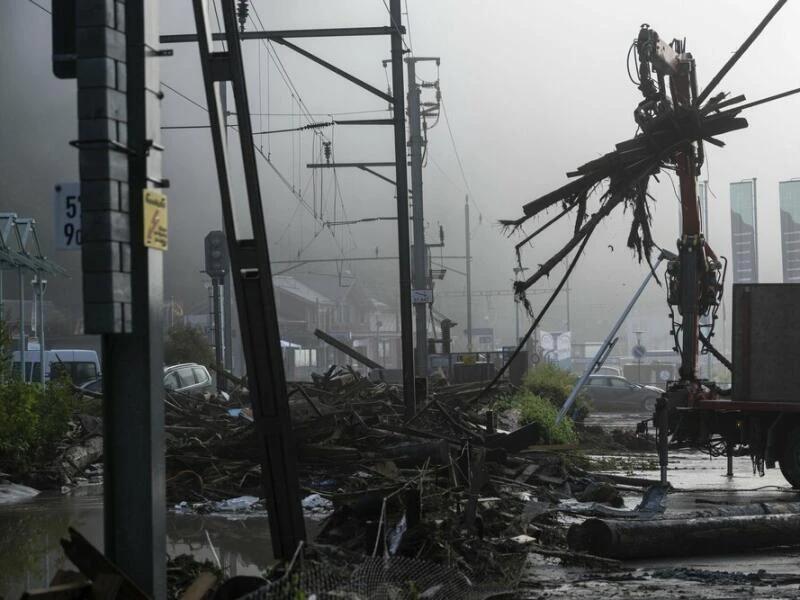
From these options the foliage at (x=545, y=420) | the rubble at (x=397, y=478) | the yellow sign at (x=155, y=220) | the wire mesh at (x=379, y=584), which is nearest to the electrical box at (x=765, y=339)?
the rubble at (x=397, y=478)

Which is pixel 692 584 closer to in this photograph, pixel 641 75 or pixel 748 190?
pixel 641 75

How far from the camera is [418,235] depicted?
33.9 metres

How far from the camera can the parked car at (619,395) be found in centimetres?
4681

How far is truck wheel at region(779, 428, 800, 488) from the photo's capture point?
1653 cm

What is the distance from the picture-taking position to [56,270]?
102 ft

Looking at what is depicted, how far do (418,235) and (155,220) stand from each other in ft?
88.9

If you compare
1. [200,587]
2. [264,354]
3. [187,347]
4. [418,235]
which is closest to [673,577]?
[264,354]

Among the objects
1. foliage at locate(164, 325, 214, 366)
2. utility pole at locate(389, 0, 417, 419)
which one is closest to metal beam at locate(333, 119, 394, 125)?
utility pole at locate(389, 0, 417, 419)

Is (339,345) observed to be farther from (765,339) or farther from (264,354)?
(264,354)

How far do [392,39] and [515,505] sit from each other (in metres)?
10.5

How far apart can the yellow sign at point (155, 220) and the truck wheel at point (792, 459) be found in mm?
11763

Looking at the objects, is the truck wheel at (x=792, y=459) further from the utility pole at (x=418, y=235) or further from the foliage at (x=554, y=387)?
the foliage at (x=554, y=387)

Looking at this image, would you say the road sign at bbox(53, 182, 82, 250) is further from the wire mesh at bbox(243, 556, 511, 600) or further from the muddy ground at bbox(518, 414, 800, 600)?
the muddy ground at bbox(518, 414, 800, 600)

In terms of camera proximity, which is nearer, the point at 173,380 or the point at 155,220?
the point at 155,220
